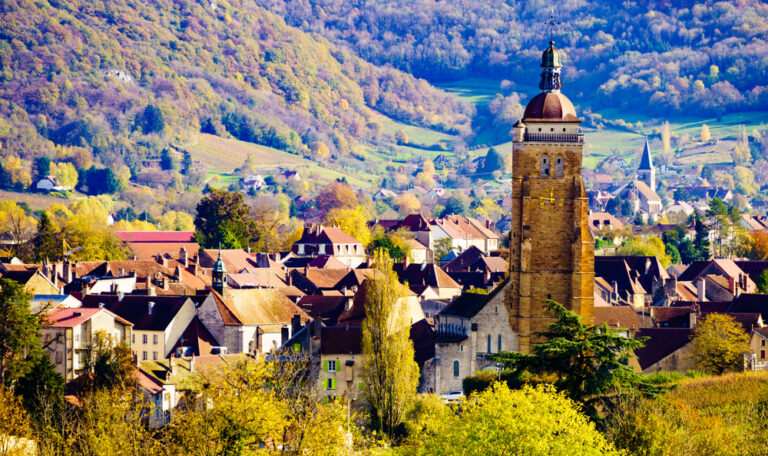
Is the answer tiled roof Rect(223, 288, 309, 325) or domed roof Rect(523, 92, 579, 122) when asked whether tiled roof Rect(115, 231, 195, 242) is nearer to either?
tiled roof Rect(223, 288, 309, 325)

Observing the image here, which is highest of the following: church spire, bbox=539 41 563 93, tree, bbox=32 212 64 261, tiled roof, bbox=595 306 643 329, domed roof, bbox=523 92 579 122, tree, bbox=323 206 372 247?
church spire, bbox=539 41 563 93

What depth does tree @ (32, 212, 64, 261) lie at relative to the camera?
125750mm

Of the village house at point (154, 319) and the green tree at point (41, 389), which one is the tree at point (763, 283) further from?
the green tree at point (41, 389)

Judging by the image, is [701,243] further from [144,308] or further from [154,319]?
[154,319]

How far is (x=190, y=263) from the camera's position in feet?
406

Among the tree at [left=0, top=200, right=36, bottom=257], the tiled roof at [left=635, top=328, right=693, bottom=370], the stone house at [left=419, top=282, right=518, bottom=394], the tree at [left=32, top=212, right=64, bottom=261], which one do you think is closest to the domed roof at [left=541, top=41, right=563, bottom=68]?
the stone house at [left=419, top=282, right=518, bottom=394]

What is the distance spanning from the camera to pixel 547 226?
2768 inches

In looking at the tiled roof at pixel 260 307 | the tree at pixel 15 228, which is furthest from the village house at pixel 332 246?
the tiled roof at pixel 260 307

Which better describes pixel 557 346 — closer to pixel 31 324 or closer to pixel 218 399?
pixel 218 399

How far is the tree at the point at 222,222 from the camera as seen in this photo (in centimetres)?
14788

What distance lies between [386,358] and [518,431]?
79.2 ft

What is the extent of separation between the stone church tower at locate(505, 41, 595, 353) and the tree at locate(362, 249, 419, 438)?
5.77 metres

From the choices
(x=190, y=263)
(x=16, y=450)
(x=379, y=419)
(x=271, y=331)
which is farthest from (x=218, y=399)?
(x=190, y=263)

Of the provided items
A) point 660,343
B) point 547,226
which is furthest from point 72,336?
point 660,343
